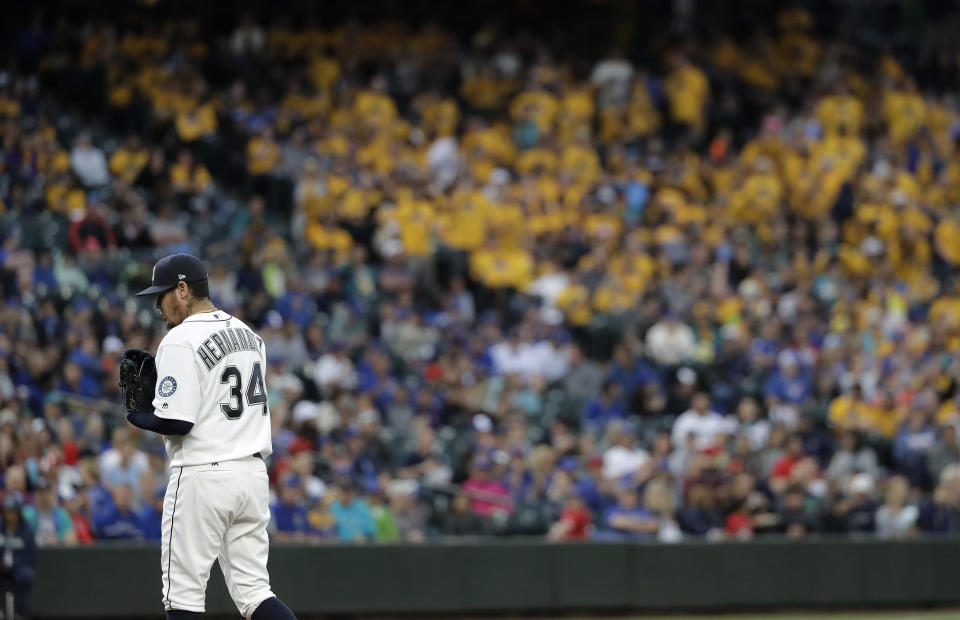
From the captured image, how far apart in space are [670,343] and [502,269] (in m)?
2.06

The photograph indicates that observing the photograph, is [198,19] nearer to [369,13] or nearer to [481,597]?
[369,13]

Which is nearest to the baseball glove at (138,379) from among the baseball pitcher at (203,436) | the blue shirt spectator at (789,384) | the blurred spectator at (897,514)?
the baseball pitcher at (203,436)

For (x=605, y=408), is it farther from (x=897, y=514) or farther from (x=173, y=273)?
(x=173, y=273)

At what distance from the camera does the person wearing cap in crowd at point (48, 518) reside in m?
11.1

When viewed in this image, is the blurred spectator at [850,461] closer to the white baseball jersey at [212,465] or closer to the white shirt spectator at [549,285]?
the white shirt spectator at [549,285]

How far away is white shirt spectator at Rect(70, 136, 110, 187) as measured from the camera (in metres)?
16.0

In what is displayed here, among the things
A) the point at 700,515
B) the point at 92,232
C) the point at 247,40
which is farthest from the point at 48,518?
the point at 247,40

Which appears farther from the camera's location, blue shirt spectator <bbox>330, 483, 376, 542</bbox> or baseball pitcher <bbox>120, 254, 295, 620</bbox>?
blue shirt spectator <bbox>330, 483, 376, 542</bbox>

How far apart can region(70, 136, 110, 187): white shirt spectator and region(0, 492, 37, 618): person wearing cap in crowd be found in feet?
19.8

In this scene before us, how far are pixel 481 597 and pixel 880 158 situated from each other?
32.2 ft

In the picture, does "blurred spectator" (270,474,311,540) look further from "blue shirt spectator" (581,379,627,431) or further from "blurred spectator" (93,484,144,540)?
"blue shirt spectator" (581,379,627,431)

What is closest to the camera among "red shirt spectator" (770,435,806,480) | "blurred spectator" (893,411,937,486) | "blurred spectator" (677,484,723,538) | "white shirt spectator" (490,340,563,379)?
"blurred spectator" (677,484,723,538)

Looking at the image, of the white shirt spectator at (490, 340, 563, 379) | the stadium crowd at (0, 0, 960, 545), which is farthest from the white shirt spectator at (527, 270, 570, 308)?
the white shirt spectator at (490, 340, 563, 379)

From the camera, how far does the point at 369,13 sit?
822 inches
